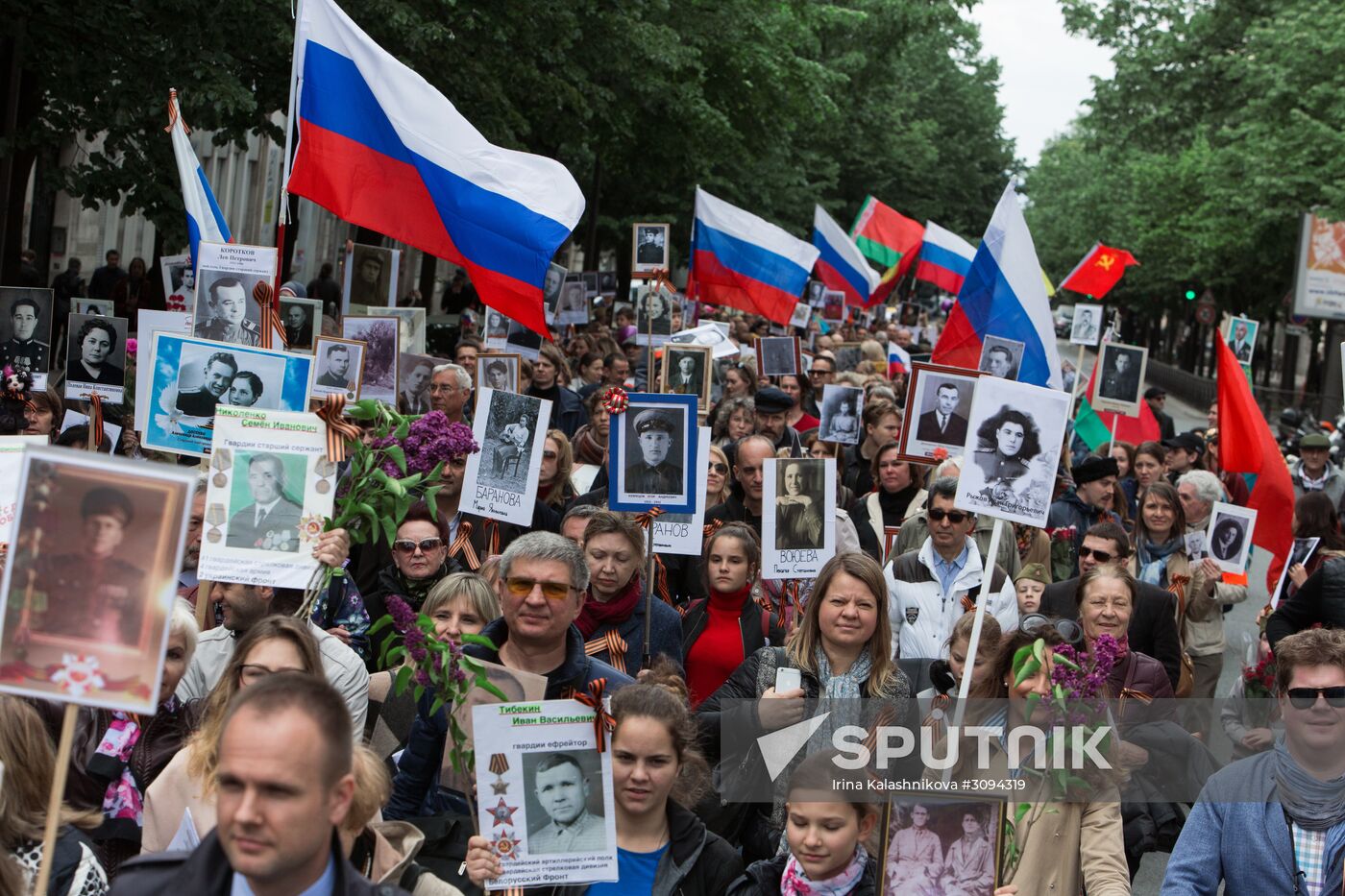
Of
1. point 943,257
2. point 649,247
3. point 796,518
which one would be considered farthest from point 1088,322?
point 796,518

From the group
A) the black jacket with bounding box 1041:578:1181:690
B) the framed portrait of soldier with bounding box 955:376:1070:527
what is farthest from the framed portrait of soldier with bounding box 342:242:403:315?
the framed portrait of soldier with bounding box 955:376:1070:527

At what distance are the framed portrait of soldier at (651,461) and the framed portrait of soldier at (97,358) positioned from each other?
3.96m

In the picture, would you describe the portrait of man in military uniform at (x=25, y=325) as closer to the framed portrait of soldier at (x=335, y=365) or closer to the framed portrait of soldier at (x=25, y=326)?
the framed portrait of soldier at (x=25, y=326)

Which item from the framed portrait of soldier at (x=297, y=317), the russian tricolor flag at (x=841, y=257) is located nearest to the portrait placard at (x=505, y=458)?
the framed portrait of soldier at (x=297, y=317)

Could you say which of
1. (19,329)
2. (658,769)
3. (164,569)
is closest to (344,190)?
(19,329)

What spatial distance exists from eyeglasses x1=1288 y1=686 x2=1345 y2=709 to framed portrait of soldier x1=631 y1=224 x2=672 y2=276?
1281cm

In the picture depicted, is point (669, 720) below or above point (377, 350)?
below

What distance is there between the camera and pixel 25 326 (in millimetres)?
11148

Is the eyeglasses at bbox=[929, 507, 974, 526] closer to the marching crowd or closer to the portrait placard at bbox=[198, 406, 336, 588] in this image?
the marching crowd

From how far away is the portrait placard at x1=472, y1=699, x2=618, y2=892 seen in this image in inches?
175

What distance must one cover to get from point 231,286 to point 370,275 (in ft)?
20.3

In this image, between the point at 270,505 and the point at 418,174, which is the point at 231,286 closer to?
the point at 418,174

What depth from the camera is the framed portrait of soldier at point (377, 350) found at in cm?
1144

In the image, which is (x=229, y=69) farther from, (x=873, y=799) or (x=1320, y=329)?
(x=1320, y=329)
